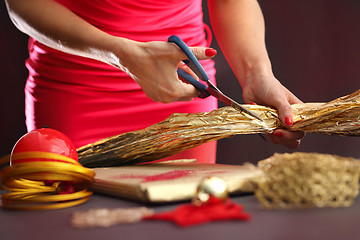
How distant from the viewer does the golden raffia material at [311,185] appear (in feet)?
1.49

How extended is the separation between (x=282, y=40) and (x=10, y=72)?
1.15 meters

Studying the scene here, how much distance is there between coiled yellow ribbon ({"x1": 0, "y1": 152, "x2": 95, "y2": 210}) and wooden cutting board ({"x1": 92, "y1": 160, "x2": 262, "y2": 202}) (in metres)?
0.04

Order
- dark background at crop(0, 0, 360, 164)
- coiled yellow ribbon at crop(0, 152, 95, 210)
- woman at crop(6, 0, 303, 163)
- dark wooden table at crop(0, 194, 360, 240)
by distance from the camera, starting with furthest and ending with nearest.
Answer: dark background at crop(0, 0, 360, 164), woman at crop(6, 0, 303, 163), coiled yellow ribbon at crop(0, 152, 95, 210), dark wooden table at crop(0, 194, 360, 240)

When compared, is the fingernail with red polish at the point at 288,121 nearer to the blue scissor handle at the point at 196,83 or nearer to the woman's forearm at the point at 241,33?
the blue scissor handle at the point at 196,83

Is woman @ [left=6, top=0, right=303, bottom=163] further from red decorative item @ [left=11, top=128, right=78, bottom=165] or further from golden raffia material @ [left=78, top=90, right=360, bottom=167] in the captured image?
red decorative item @ [left=11, top=128, right=78, bottom=165]

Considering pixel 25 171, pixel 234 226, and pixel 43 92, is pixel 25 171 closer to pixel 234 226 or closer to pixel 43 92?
pixel 234 226

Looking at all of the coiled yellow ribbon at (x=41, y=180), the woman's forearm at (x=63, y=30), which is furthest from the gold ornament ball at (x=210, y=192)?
the woman's forearm at (x=63, y=30)

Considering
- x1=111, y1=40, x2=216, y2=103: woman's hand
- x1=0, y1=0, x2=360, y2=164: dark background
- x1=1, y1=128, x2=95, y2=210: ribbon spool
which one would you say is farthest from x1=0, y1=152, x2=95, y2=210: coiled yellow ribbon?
x1=0, y1=0, x2=360, y2=164: dark background

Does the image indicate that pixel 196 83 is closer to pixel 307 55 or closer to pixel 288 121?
pixel 288 121

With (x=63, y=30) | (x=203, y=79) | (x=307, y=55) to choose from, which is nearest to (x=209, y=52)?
(x=203, y=79)

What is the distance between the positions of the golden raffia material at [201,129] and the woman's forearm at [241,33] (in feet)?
0.95

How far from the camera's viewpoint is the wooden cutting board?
487 millimetres

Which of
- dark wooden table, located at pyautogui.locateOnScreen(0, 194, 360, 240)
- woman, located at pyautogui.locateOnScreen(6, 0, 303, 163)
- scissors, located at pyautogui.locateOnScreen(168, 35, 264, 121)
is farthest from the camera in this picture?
woman, located at pyautogui.locateOnScreen(6, 0, 303, 163)

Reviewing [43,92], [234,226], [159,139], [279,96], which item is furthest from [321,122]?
[43,92]
